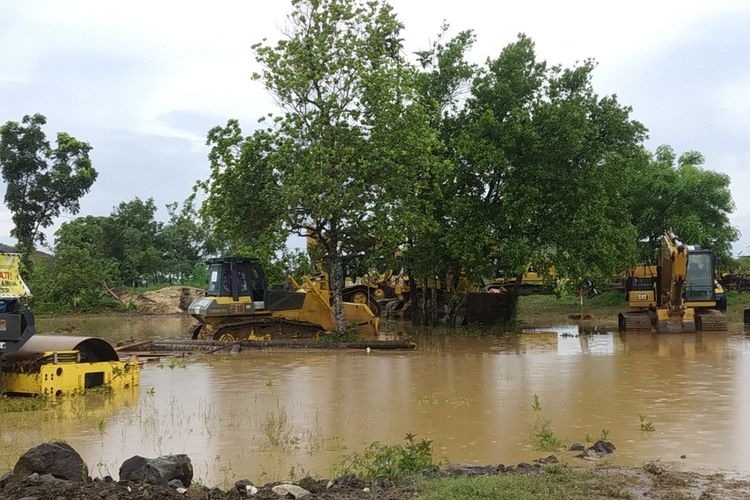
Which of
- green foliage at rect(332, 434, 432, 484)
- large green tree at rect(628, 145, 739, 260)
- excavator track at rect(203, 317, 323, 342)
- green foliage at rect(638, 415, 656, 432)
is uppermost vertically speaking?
large green tree at rect(628, 145, 739, 260)

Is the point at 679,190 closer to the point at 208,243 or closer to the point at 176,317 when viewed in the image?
the point at 176,317

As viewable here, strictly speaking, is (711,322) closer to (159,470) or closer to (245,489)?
(245,489)

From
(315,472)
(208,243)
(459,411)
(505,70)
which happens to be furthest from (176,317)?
(315,472)

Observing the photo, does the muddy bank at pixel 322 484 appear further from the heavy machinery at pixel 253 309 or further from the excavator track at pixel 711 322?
the excavator track at pixel 711 322

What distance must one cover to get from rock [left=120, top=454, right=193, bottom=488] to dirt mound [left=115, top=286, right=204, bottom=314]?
39.1 metres

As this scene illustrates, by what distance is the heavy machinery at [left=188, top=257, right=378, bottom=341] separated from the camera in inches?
939

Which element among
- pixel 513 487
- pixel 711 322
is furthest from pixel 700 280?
pixel 513 487

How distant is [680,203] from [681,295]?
586 inches

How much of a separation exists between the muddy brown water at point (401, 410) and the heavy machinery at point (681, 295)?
5.15 meters

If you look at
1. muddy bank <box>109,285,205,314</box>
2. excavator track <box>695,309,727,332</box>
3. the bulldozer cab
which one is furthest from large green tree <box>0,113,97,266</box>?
excavator track <box>695,309,727,332</box>

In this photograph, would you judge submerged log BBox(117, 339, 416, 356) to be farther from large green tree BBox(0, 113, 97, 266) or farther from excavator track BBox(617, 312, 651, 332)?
large green tree BBox(0, 113, 97, 266)

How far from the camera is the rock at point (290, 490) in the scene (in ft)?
20.8

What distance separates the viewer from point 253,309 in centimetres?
2430

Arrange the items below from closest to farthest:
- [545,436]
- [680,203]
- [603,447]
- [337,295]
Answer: [603,447] → [545,436] → [337,295] → [680,203]
